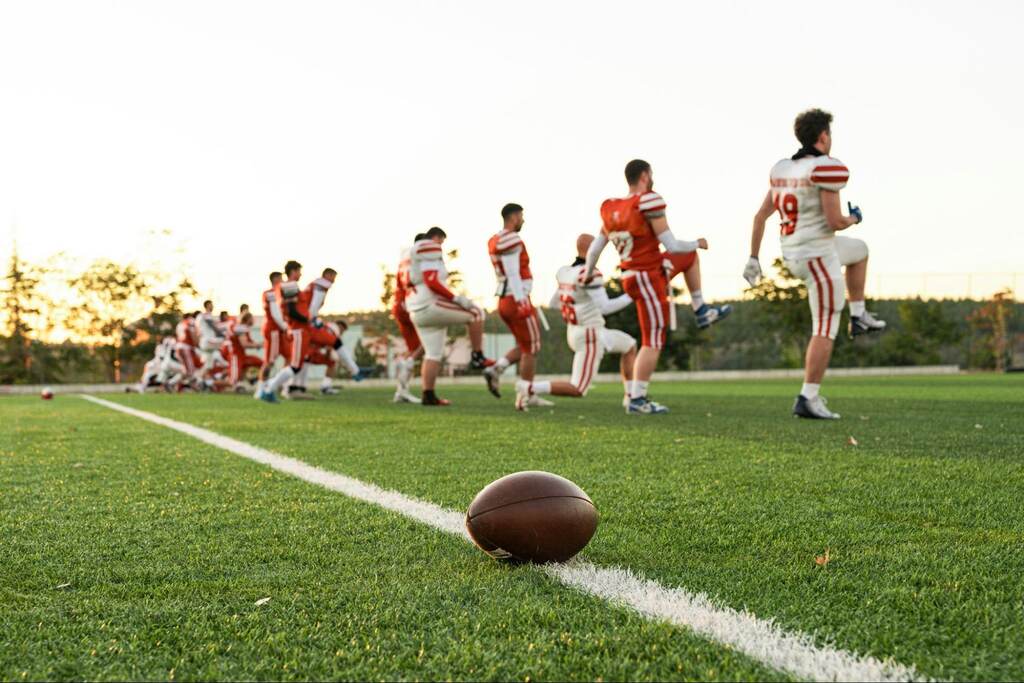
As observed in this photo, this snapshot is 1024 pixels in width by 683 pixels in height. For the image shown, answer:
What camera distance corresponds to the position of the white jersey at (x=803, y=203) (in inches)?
279

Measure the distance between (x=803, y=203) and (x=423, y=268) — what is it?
4.87 metres

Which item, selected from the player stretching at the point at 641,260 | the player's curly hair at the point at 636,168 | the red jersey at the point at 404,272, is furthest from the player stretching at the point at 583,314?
the red jersey at the point at 404,272

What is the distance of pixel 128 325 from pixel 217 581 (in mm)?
29364

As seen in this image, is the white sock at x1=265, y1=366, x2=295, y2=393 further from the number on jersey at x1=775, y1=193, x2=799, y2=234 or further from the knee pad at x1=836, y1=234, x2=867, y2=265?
the knee pad at x1=836, y1=234, x2=867, y2=265

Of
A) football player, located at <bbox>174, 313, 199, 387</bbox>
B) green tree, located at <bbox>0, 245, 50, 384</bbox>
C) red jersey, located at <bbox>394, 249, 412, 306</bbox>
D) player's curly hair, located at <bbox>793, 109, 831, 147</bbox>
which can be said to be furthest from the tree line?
player's curly hair, located at <bbox>793, 109, 831, 147</bbox>

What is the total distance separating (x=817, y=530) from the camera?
2854 mm

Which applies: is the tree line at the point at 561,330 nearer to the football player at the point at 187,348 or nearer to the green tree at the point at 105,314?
the green tree at the point at 105,314

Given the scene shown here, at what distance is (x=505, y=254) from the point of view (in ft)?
31.8

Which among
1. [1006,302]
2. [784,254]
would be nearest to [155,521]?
[784,254]

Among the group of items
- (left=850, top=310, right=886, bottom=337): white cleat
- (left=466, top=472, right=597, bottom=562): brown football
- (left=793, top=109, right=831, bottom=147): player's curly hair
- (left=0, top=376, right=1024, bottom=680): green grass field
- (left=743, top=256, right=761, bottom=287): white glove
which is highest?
(left=793, top=109, right=831, bottom=147): player's curly hair

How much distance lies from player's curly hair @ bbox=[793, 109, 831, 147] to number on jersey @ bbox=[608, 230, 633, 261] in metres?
1.87

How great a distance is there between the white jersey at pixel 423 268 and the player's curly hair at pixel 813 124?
468 centimetres

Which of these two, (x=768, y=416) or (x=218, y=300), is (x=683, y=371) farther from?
(x=768, y=416)

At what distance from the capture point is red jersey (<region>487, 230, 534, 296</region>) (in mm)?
A: 9641
